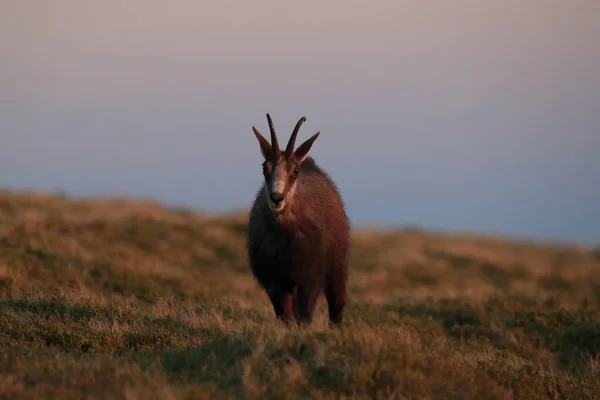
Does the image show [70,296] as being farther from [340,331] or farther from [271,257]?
[340,331]

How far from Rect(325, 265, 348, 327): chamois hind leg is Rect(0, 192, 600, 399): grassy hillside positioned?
0.46m

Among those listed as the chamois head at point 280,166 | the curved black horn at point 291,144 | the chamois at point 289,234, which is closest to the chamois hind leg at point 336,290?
the chamois at point 289,234

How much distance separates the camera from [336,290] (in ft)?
40.2

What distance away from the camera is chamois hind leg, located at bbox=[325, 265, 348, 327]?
12092 millimetres

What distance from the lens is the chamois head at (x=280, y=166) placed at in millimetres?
10523

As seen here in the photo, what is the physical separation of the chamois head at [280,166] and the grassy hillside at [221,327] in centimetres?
166

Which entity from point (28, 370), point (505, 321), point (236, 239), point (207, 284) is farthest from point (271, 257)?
point (236, 239)

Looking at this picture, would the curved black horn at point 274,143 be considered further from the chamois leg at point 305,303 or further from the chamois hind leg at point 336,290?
the chamois hind leg at point 336,290

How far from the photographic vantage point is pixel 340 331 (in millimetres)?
8906

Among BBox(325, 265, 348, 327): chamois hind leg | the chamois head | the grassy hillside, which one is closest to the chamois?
the chamois head

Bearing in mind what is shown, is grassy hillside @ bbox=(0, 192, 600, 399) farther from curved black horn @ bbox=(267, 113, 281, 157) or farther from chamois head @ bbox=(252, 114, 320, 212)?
curved black horn @ bbox=(267, 113, 281, 157)

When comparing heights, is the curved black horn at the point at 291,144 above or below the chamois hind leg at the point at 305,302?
above

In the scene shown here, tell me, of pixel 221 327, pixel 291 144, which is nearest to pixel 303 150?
pixel 291 144

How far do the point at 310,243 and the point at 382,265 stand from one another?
58.3ft
